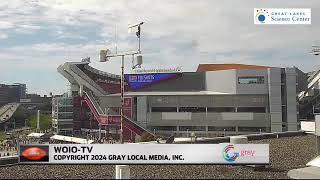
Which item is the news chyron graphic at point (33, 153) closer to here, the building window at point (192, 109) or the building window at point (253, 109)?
the building window at point (192, 109)

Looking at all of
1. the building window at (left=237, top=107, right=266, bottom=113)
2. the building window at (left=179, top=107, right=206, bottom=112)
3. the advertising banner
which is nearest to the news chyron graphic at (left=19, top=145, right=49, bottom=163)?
the advertising banner

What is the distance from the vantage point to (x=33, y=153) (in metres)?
20.7

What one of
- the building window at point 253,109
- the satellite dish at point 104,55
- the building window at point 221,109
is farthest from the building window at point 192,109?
the satellite dish at point 104,55

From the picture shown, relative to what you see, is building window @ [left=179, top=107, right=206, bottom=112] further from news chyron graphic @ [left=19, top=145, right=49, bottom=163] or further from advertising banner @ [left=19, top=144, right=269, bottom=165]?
news chyron graphic @ [left=19, top=145, right=49, bottom=163]

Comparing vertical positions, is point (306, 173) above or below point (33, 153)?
below

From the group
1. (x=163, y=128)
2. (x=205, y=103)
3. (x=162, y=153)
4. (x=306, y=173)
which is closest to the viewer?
(x=306, y=173)

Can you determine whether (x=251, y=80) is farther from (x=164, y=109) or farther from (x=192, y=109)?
(x=164, y=109)

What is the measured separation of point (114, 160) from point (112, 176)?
3.30 feet

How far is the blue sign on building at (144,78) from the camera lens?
339 ft

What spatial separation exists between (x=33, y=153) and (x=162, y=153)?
686cm

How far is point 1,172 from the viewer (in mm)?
20875

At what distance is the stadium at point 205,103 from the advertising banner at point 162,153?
2834 inches

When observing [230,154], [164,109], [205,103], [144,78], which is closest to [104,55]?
[164,109]

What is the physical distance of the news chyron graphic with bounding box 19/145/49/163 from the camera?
67.4 feet
